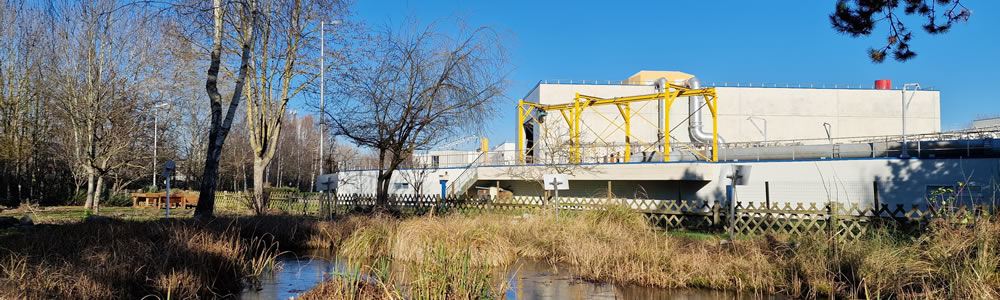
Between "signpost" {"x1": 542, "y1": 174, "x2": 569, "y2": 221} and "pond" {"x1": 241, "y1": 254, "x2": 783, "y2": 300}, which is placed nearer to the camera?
"pond" {"x1": 241, "y1": 254, "x2": 783, "y2": 300}

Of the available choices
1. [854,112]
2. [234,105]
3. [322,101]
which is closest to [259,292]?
[234,105]

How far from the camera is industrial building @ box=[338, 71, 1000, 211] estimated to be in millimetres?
22734

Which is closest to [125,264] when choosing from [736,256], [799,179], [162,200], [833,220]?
[736,256]

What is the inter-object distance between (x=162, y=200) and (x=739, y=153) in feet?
88.7

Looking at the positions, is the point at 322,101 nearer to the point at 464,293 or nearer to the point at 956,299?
the point at 464,293

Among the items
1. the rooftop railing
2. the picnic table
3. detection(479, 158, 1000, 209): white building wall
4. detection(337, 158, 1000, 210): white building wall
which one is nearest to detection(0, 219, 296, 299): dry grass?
detection(337, 158, 1000, 210): white building wall

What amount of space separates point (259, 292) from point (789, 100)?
146 ft

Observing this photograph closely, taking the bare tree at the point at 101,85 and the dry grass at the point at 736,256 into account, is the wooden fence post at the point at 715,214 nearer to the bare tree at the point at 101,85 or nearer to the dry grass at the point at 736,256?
the dry grass at the point at 736,256

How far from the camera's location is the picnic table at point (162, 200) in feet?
96.4

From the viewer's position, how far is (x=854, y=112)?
4584 centimetres

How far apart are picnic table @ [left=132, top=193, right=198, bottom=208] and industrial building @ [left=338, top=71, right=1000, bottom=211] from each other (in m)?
9.63

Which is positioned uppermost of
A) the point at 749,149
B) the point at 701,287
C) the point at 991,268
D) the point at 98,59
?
the point at 98,59

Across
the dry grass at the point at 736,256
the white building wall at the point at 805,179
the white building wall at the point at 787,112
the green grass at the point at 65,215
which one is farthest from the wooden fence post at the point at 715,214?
the white building wall at the point at 787,112

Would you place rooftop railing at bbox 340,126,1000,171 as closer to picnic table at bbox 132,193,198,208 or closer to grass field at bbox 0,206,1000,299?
picnic table at bbox 132,193,198,208
